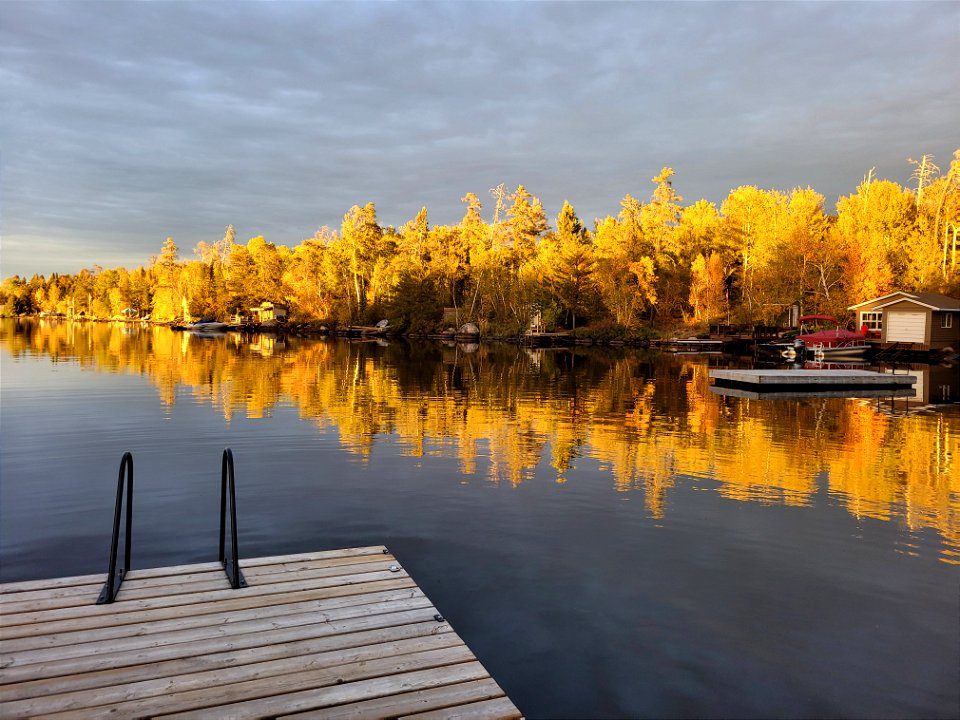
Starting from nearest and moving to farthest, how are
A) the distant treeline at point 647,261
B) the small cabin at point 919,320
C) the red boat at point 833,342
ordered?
the red boat at point 833,342
the small cabin at point 919,320
the distant treeline at point 647,261

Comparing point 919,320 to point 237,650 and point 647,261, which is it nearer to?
point 647,261

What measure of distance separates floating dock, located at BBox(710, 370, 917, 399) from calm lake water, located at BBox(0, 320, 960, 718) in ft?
18.7

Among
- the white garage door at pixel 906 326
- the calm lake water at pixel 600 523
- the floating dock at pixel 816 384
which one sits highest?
the white garage door at pixel 906 326

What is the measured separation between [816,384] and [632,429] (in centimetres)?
1624

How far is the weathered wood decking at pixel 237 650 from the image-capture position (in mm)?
4730

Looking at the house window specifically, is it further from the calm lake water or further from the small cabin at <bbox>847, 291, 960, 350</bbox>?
the calm lake water

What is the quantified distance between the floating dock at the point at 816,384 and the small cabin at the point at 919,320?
80.7 feet

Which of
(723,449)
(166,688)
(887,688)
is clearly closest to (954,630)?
(887,688)

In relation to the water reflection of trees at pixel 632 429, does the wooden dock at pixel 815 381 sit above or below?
above

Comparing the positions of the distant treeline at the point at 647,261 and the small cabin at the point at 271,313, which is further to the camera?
the small cabin at the point at 271,313

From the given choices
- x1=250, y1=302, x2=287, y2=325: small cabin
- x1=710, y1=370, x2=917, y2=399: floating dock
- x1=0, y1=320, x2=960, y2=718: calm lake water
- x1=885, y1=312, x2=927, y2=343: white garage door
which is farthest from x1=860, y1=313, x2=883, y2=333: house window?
x1=250, y1=302, x2=287, y2=325: small cabin

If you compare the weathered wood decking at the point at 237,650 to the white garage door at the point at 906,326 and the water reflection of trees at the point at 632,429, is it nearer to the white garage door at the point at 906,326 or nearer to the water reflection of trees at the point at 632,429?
the water reflection of trees at the point at 632,429

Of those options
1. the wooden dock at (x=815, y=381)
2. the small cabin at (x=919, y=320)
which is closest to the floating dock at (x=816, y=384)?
the wooden dock at (x=815, y=381)

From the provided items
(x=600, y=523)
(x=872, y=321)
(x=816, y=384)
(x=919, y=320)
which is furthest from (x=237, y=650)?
(x=872, y=321)
